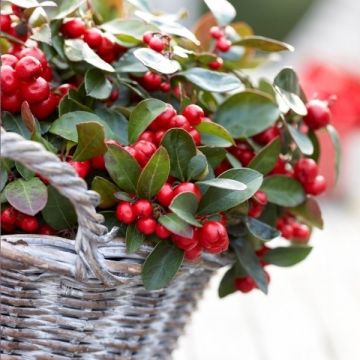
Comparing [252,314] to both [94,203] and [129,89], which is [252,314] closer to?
[129,89]

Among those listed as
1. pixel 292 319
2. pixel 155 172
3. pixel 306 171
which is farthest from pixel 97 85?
pixel 292 319

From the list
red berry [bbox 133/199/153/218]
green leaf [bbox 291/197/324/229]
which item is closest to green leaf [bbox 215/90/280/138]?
green leaf [bbox 291/197/324/229]

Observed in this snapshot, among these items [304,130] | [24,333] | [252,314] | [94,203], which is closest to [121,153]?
[94,203]

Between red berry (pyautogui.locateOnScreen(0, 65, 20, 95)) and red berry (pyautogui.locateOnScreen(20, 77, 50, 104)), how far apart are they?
0.01 metres

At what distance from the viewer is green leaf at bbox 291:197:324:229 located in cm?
96

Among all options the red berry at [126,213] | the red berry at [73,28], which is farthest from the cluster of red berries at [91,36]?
the red berry at [126,213]

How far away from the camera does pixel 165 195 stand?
0.77m

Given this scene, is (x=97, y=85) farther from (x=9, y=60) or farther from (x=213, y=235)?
(x=213, y=235)

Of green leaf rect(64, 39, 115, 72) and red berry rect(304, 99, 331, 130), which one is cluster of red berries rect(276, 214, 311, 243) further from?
green leaf rect(64, 39, 115, 72)

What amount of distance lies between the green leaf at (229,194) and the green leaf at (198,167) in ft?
0.06

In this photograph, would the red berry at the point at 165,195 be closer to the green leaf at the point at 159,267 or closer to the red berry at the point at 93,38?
the green leaf at the point at 159,267

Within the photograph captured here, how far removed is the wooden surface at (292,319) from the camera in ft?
5.19

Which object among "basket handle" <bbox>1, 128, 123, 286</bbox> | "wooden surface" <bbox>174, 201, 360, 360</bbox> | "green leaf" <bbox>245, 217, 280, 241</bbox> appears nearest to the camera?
"basket handle" <bbox>1, 128, 123, 286</bbox>

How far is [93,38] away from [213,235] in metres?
0.26
